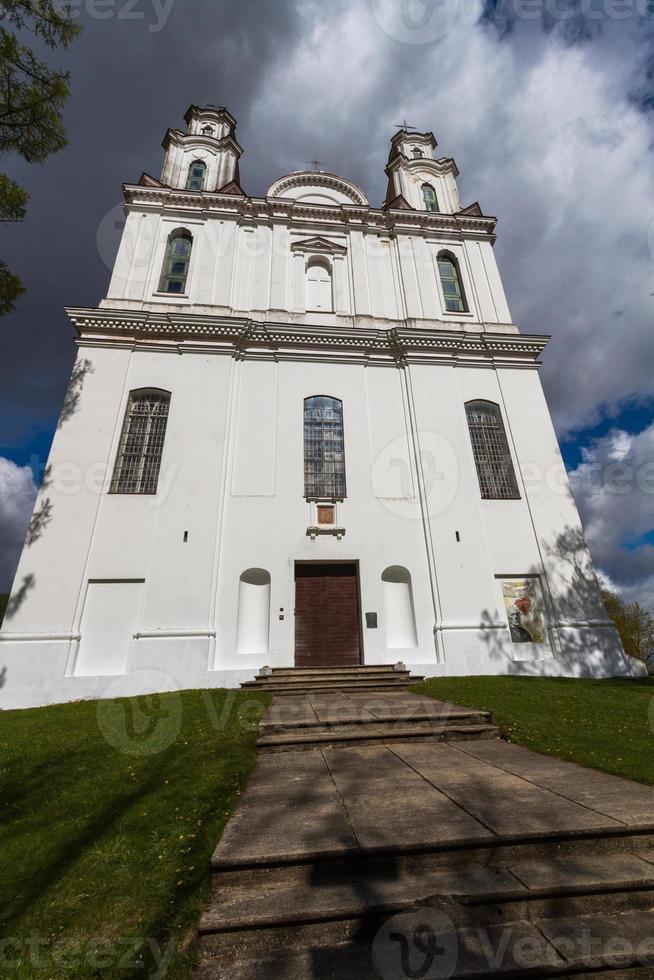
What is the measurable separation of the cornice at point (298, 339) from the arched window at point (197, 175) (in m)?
10.6

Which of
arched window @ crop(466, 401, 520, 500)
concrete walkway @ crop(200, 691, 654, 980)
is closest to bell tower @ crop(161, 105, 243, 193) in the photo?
arched window @ crop(466, 401, 520, 500)

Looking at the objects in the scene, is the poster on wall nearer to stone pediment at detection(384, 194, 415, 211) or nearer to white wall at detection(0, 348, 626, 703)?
white wall at detection(0, 348, 626, 703)

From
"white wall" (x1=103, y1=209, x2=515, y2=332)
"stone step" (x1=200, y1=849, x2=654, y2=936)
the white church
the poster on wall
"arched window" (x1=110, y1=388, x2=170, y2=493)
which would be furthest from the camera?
"white wall" (x1=103, y1=209, x2=515, y2=332)

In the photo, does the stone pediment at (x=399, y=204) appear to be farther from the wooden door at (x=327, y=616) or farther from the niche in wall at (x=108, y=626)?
the niche in wall at (x=108, y=626)

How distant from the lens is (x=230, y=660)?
39.3ft

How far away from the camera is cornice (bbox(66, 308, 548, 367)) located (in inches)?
598

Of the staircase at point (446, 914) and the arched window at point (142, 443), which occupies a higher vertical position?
the arched window at point (142, 443)

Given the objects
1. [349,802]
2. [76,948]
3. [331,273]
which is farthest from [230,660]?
[331,273]

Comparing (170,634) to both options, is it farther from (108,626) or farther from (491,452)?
(491,452)

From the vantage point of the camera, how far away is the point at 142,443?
14219 millimetres

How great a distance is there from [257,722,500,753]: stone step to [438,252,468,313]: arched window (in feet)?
55.3

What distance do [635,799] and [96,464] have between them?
14.3 m

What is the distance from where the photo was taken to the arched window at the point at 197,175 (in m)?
21.3

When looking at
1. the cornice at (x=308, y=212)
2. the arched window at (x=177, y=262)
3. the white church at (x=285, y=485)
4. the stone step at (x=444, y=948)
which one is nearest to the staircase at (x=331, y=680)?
the white church at (x=285, y=485)
